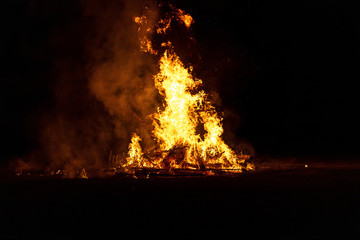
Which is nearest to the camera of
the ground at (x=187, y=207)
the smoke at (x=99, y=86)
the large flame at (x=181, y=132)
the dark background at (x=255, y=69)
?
the ground at (x=187, y=207)

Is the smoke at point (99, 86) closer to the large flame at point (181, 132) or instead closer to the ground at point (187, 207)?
the large flame at point (181, 132)

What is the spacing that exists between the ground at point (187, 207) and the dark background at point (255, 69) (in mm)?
6428

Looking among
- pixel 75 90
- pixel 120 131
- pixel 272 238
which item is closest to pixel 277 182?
pixel 272 238

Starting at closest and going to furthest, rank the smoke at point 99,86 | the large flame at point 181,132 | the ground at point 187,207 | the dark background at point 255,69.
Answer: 1. the ground at point 187,207
2. the large flame at point 181,132
3. the smoke at point 99,86
4. the dark background at point 255,69

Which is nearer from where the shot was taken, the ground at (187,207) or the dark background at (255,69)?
the ground at (187,207)

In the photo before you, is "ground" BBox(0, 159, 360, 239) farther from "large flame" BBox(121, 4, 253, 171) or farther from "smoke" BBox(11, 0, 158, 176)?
"smoke" BBox(11, 0, 158, 176)

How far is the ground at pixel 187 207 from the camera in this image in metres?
6.63

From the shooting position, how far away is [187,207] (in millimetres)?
8195

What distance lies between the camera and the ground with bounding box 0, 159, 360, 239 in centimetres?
663

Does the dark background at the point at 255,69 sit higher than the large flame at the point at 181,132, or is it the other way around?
the dark background at the point at 255,69

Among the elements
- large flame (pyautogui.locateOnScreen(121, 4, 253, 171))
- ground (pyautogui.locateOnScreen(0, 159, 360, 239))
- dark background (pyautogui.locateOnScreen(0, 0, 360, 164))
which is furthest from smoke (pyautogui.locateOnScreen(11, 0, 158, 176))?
ground (pyautogui.locateOnScreen(0, 159, 360, 239))

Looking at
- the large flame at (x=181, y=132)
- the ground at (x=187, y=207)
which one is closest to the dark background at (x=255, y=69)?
the large flame at (x=181, y=132)

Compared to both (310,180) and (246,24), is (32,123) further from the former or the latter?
(310,180)

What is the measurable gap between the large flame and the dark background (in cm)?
249
